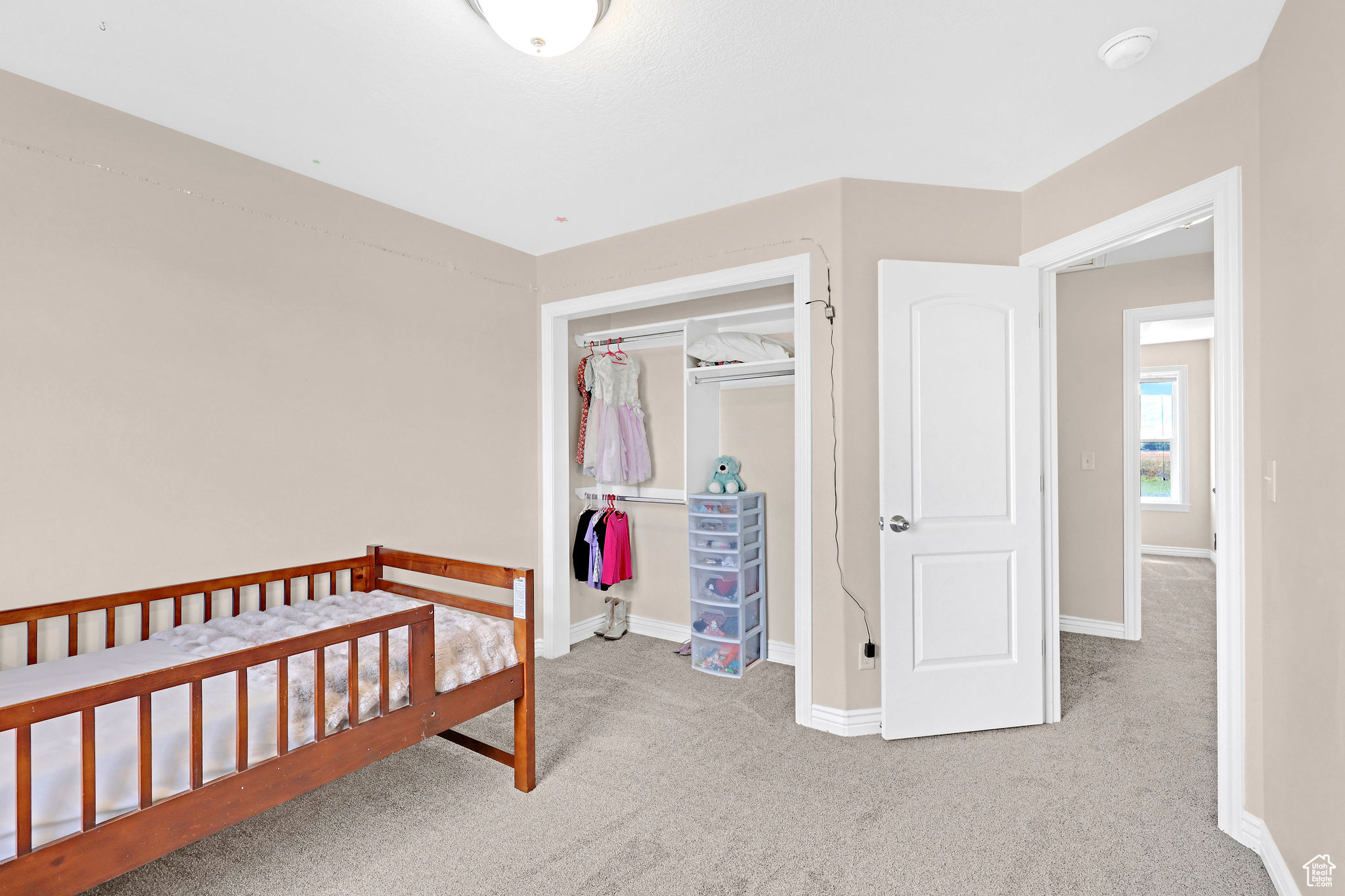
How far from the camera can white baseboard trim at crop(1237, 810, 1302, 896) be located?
162 cm

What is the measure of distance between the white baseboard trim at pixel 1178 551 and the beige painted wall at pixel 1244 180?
5.21 meters

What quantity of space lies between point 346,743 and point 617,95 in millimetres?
2154

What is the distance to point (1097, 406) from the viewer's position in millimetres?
4023

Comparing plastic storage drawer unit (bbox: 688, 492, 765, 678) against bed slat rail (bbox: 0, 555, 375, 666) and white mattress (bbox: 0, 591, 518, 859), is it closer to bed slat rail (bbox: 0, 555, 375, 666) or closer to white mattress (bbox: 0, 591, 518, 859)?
white mattress (bbox: 0, 591, 518, 859)

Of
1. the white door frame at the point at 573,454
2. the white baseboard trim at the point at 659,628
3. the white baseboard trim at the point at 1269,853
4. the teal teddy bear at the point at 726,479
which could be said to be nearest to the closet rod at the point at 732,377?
the white door frame at the point at 573,454

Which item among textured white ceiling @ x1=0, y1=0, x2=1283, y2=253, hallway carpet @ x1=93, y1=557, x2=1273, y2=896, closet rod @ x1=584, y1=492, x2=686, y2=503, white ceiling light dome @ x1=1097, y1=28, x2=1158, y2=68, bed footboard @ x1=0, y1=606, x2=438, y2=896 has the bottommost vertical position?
hallway carpet @ x1=93, y1=557, x2=1273, y2=896

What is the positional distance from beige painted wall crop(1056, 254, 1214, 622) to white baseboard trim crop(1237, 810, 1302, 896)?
2.32m

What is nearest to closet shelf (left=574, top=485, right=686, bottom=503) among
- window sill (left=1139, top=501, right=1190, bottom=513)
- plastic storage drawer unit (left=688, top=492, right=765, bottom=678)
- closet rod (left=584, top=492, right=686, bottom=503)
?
closet rod (left=584, top=492, right=686, bottom=503)

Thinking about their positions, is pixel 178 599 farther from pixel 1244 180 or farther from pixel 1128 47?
pixel 1244 180

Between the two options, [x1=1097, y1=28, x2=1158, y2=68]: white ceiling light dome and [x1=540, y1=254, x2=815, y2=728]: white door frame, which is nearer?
[x1=1097, y1=28, x2=1158, y2=68]: white ceiling light dome

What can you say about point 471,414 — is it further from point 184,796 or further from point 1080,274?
point 1080,274

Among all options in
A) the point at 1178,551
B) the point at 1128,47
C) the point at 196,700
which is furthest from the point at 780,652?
the point at 1178,551

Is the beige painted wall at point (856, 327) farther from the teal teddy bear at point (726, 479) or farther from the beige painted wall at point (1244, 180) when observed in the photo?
the teal teddy bear at point (726, 479)

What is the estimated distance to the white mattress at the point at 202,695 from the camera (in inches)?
52.7
